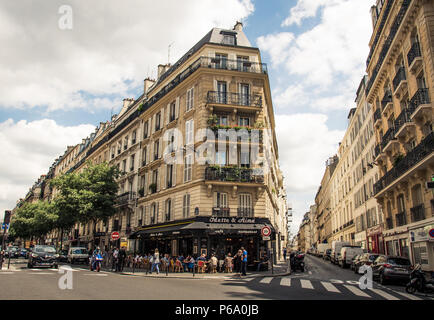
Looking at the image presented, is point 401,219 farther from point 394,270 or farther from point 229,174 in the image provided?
point 229,174

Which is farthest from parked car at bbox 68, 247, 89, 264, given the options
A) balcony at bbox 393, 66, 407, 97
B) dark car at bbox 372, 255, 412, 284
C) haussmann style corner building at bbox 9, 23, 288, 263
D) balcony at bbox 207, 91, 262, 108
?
balcony at bbox 393, 66, 407, 97

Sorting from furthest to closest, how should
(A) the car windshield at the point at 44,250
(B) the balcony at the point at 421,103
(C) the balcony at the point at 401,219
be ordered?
(C) the balcony at the point at 401,219 → (A) the car windshield at the point at 44,250 → (B) the balcony at the point at 421,103

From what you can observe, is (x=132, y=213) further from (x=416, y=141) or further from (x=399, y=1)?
(x=399, y=1)

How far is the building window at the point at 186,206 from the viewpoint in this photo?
25.5 metres

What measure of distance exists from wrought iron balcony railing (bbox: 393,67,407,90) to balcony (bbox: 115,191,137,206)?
2439 centimetres

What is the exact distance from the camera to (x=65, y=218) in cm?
3350

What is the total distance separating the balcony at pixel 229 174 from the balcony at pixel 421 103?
421 inches

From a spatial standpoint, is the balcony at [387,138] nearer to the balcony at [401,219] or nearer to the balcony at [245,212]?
the balcony at [401,219]

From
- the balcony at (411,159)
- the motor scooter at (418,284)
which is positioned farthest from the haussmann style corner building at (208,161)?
the motor scooter at (418,284)

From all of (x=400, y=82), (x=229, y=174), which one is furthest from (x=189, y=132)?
(x=400, y=82)

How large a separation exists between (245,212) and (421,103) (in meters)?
13.1
